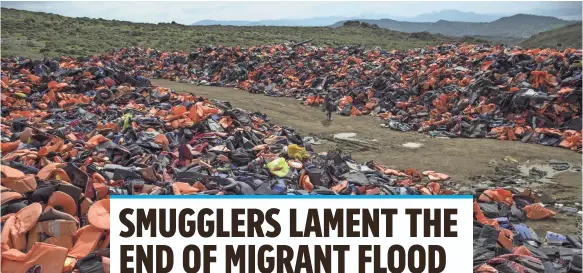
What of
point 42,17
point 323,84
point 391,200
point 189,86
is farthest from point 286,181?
point 42,17

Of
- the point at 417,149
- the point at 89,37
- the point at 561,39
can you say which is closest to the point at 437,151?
the point at 417,149

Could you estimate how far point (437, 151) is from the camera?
38.0 feet

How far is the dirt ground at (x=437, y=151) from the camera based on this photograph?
30.5 feet

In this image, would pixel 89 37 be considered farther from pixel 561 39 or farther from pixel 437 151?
pixel 561 39

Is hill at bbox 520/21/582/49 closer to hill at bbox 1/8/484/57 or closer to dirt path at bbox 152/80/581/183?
hill at bbox 1/8/484/57

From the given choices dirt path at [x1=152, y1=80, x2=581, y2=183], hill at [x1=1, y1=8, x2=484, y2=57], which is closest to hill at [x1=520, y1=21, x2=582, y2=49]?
hill at [x1=1, y1=8, x2=484, y2=57]

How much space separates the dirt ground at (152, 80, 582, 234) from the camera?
30.5ft

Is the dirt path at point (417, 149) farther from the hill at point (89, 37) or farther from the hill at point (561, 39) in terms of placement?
the hill at point (561, 39)

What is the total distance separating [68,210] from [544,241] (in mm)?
6907

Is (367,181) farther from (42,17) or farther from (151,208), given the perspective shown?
(42,17)

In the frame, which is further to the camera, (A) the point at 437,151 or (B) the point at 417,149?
(B) the point at 417,149

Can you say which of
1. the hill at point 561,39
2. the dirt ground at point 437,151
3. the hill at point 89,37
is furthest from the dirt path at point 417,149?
the hill at point 561,39

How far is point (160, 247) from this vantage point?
4.10m

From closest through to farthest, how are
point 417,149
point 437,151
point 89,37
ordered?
point 437,151, point 417,149, point 89,37
